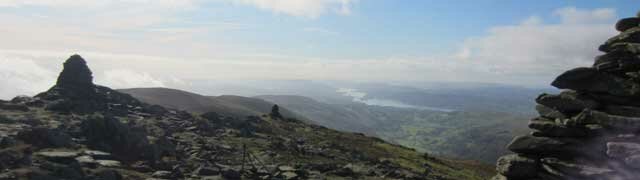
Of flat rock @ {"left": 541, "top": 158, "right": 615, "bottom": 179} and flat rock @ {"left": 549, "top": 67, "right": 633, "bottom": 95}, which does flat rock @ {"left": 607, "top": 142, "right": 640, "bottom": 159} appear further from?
flat rock @ {"left": 549, "top": 67, "right": 633, "bottom": 95}

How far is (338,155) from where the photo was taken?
8244cm

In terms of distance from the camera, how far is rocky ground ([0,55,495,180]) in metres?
44.5

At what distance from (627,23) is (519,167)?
12.7 m

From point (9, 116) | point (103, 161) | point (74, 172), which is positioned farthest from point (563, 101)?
point (9, 116)

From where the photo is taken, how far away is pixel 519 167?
32.5m

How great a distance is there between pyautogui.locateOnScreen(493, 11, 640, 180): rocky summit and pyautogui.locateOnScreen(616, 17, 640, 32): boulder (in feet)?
0.19

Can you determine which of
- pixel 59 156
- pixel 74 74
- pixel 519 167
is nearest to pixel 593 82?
pixel 519 167

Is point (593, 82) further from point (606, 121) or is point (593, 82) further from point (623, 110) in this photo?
point (606, 121)

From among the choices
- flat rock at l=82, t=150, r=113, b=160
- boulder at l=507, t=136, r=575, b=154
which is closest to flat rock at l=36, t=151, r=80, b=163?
flat rock at l=82, t=150, r=113, b=160

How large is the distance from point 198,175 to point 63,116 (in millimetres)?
39387

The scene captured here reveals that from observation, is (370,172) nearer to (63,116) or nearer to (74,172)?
(74,172)

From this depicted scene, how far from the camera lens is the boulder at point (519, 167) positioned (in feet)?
106

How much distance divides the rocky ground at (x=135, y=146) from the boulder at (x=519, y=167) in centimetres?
2528

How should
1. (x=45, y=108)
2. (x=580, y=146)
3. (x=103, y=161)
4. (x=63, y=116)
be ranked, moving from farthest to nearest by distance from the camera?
1. (x=45, y=108)
2. (x=63, y=116)
3. (x=103, y=161)
4. (x=580, y=146)
